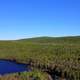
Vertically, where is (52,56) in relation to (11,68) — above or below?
above

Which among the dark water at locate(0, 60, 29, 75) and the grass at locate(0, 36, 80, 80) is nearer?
the grass at locate(0, 36, 80, 80)

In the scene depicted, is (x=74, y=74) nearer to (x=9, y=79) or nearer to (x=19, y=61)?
(x=9, y=79)

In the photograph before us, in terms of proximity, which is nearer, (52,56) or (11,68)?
(11,68)

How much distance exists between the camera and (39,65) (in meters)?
54.0

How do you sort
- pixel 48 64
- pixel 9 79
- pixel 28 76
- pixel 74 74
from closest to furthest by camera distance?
pixel 9 79 < pixel 28 76 < pixel 74 74 < pixel 48 64

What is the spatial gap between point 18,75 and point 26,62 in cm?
2776

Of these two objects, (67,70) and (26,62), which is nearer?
(67,70)

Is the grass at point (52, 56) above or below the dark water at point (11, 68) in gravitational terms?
above

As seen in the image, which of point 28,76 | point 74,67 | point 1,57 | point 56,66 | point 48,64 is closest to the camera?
point 28,76

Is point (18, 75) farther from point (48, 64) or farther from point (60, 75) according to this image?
point (48, 64)

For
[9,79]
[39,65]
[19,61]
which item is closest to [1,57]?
[19,61]

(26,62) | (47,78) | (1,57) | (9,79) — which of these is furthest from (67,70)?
(1,57)

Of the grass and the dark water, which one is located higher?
the grass

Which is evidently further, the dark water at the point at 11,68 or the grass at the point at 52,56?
the dark water at the point at 11,68
